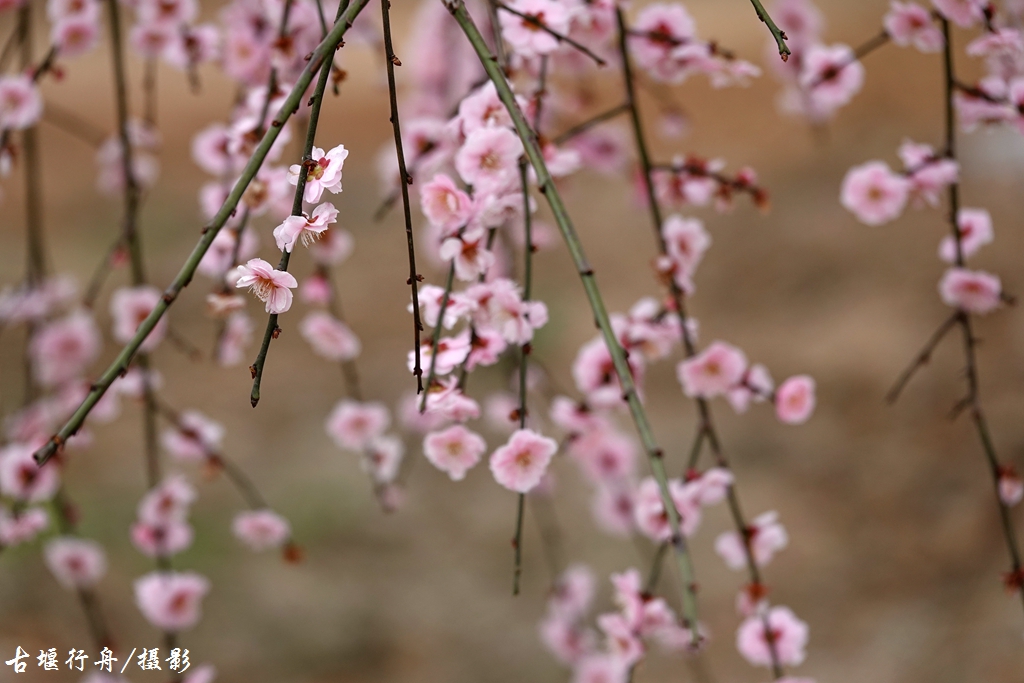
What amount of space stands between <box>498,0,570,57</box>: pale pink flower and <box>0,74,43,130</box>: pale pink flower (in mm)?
464

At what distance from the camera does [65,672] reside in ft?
4.89

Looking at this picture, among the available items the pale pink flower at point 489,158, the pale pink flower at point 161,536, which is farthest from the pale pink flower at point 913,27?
the pale pink flower at point 161,536

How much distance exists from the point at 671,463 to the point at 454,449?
1.44 m

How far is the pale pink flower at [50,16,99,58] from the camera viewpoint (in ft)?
2.80

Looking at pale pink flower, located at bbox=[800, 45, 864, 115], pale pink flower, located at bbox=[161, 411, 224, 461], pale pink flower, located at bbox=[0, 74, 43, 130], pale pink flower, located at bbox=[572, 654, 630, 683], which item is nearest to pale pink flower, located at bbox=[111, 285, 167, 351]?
pale pink flower, located at bbox=[161, 411, 224, 461]

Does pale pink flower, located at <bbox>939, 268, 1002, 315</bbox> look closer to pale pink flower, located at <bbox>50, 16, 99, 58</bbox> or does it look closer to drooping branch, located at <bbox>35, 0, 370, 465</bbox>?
drooping branch, located at <bbox>35, 0, 370, 465</bbox>

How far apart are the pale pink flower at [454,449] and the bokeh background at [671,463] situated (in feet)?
2.29

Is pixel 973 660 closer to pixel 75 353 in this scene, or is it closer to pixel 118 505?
pixel 75 353

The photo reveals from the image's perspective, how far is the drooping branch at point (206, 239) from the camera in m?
0.38

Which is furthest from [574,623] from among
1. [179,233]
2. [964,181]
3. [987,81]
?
[179,233]

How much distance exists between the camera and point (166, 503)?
0.89 metres

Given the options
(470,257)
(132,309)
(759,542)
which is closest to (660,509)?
(759,542)

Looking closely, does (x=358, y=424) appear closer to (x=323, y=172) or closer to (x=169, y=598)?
(x=169, y=598)

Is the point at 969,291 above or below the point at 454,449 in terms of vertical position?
above
